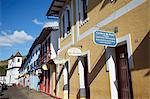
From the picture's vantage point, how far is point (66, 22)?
15039 millimetres

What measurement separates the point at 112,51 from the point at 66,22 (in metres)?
7.00

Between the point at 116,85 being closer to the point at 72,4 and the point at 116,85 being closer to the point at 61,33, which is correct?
the point at 72,4

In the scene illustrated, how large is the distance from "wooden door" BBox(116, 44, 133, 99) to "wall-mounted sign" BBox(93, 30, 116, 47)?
0.64 metres

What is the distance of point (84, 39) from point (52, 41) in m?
10.2

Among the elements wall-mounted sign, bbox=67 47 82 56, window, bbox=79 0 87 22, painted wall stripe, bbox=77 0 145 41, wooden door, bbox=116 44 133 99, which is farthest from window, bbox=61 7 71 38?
wooden door, bbox=116 44 133 99

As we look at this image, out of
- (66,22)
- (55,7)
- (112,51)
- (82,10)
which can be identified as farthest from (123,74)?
(55,7)

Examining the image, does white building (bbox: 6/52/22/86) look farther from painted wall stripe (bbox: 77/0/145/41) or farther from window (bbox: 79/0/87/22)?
painted wall stripe (bbox: 77/0/145/41)

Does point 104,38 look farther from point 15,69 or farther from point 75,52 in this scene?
point 15,69

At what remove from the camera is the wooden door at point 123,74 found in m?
7.79

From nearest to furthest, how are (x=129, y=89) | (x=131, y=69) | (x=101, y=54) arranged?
(x=131, y=69) < (x=129, y=89) < (x=101, y=54)

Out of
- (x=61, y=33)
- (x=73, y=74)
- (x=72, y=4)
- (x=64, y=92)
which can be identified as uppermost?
(x=72, y=4)

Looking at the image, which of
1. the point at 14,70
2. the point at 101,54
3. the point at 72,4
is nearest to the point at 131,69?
the point at 101,54

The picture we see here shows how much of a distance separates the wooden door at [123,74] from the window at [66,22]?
256 inches

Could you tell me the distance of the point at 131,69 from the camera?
7059 mm
